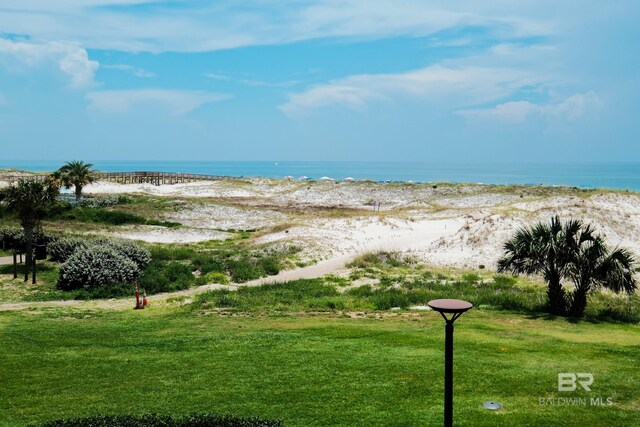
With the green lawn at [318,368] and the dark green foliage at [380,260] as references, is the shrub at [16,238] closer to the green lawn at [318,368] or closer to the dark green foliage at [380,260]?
the dark green foliage at [380,260]

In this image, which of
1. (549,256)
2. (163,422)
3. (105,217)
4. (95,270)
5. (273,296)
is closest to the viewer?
(163,422)

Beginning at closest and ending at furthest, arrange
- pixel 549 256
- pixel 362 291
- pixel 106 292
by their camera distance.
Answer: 1. pixel 549 256
2. pixel 362 291
3. pixel 106 292

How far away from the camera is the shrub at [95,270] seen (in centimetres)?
2859

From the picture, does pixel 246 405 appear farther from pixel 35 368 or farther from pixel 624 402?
pixel 624 402

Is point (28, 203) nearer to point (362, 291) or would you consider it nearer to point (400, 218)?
point (362, 291)

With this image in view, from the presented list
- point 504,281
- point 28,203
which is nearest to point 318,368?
point 504,281

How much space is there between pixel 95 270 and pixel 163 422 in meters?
21.5

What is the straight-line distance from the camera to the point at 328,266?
35531 millimetres

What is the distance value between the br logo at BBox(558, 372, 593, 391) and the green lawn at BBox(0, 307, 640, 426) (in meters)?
0.17

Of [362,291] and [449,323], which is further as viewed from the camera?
[362,291]

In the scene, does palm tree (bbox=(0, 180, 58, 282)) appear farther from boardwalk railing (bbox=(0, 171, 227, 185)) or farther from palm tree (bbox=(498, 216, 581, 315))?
boardwalk railing (bbox=(0, 171, 227, 185))

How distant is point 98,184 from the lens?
98.8 meters

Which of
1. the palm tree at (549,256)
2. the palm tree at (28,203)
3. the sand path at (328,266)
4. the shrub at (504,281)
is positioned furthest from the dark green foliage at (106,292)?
the shrub at (504,281)

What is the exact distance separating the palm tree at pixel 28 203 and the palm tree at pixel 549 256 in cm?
2746
